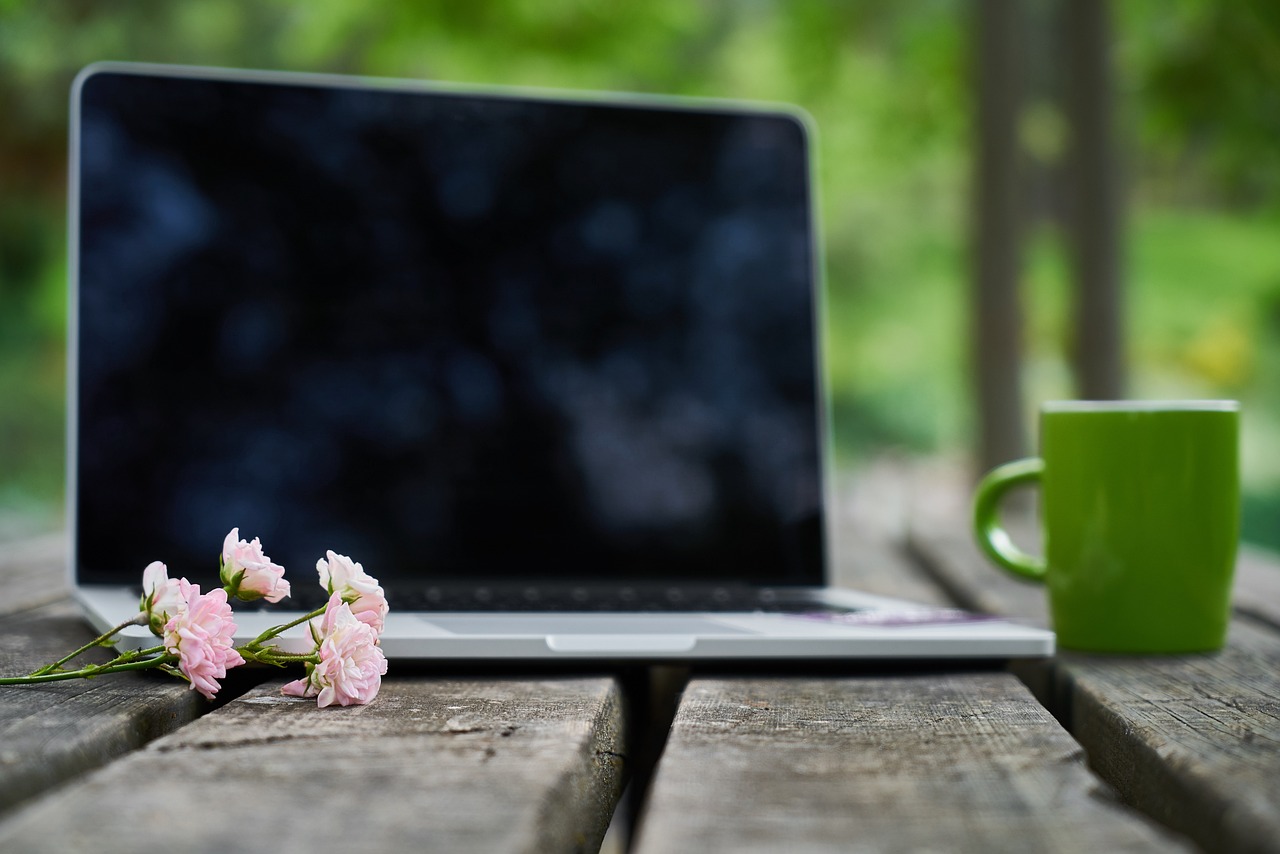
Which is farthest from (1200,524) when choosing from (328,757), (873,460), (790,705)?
(873,460)

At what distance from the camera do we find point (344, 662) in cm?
67

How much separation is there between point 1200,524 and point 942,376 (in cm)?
1069

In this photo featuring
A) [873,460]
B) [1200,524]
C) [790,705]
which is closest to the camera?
[790,705]

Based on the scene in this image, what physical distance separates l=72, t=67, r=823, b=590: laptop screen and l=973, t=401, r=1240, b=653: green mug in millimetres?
239

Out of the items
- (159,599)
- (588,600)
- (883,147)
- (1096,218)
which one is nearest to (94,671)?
(159,599)

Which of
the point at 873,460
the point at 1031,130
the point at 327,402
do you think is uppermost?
the point at 1031,130

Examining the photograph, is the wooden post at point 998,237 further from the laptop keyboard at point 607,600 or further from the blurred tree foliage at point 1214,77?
the laptop keyboard at point 607,600

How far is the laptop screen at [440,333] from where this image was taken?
0.97 m

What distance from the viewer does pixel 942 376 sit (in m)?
11.3

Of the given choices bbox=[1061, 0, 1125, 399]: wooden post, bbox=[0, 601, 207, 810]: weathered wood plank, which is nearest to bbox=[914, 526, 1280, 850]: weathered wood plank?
bbox=[0, 601, 207, 810]: weathered wood plank

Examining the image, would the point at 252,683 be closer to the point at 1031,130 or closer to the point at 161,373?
the point at 161,373

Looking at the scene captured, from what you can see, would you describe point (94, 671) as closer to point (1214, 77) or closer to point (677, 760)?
point (677, 760)

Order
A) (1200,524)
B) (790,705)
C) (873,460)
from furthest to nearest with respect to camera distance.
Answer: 1. (873,460)
2. (1200,524)
3. (790,705)

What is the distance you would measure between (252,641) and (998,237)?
3.29 meters
